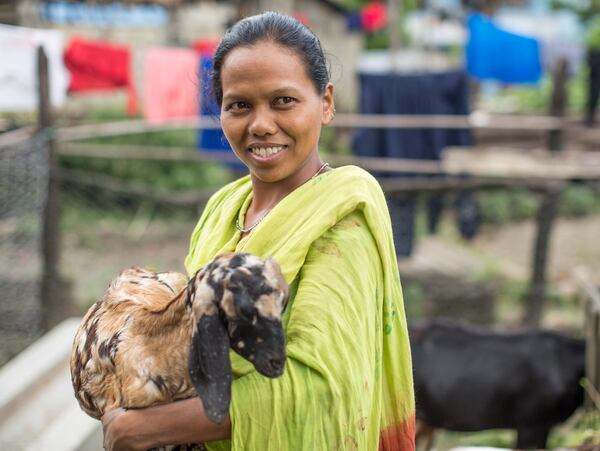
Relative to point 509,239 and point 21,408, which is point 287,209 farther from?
point 509,239

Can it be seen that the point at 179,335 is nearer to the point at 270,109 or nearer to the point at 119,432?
the point at 119,432

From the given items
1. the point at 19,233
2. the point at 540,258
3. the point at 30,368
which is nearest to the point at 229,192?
the point at 30,368

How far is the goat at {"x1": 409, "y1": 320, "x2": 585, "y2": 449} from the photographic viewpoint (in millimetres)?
5059

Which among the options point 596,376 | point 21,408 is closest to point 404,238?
point 596,376

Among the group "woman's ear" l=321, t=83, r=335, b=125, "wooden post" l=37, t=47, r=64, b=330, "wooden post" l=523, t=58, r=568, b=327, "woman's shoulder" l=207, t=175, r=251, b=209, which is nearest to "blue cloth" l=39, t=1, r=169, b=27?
"wooden post" l=37, t=47, r=64, b=330

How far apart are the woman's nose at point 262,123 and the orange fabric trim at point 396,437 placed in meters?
0.69

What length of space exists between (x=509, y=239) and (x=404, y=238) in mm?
3401

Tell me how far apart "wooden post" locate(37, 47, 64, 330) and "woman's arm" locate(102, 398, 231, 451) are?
5.25 metres

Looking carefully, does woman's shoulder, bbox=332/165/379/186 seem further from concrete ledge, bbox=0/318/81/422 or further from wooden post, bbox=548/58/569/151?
wooden post, bbox=548/58/569/151

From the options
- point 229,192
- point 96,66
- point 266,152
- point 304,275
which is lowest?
point 304,275

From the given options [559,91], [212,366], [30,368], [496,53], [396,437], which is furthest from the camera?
[496,53]

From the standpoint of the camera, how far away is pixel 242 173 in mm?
8477

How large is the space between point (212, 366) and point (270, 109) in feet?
1.76

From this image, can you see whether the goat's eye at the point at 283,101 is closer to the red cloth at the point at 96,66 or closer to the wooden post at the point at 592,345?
the wooden post at the point at 592,345
